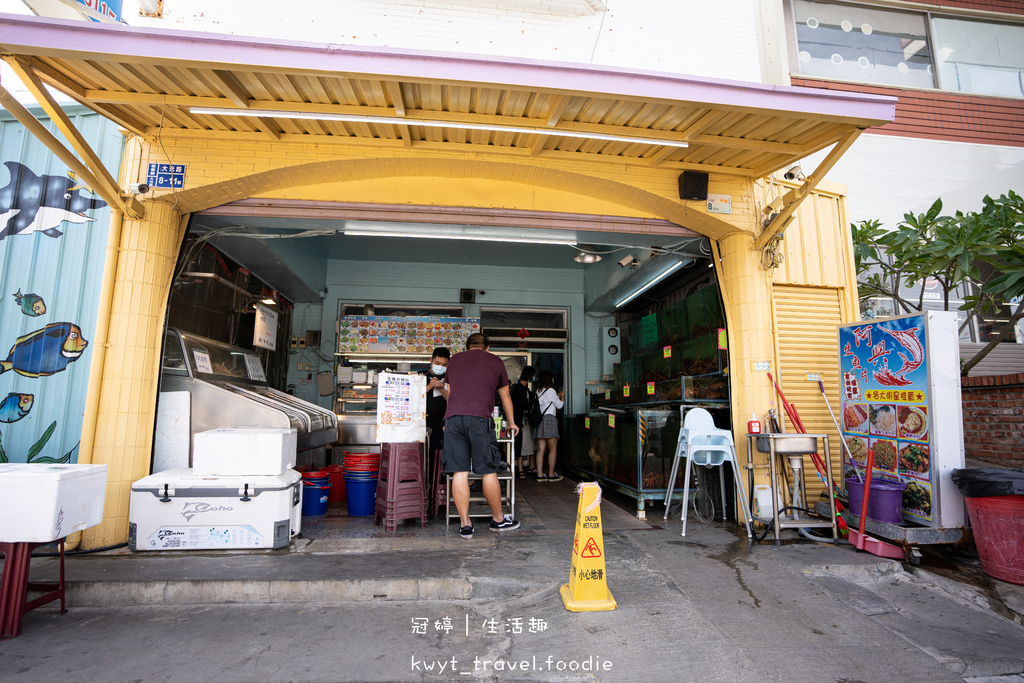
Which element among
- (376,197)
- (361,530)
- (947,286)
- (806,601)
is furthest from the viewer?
(947,286)

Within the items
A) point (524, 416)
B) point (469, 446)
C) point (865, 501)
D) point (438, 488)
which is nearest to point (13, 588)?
point (469, 446)

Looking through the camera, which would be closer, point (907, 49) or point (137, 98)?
point (137, 98)

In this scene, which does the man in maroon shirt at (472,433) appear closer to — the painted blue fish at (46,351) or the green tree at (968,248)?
the painted blue fish at (46,351)

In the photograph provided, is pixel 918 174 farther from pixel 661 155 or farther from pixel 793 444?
pixel 793 444

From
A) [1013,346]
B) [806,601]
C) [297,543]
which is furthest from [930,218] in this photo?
[297,543]

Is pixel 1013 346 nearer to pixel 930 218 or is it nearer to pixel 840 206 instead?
pixel 930 218

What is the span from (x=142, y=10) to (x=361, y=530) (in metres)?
Answer: 6.17

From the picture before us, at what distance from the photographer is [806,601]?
11.5 feet

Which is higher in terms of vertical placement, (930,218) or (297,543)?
(930,218)

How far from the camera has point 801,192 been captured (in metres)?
4.98

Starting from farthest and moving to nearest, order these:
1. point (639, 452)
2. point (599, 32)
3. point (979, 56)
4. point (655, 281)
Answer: point (979, 56), point (655, 281), point (599, 32), point (639, 452)

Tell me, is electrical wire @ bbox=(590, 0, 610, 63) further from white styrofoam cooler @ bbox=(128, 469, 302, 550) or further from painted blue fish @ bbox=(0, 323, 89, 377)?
painted blue fish @ bbox=(0, 323, 89, 377)

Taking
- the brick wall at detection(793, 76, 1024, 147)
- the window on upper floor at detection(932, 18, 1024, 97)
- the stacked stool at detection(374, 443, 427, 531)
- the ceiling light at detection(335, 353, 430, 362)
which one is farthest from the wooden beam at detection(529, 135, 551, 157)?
the window on upper floor at detection(932, 18, 1024, 97)

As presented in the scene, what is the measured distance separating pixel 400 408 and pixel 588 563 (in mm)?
2555
